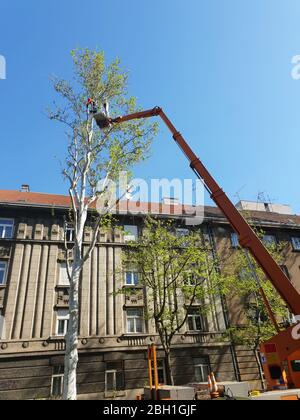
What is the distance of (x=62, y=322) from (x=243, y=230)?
1550 cm

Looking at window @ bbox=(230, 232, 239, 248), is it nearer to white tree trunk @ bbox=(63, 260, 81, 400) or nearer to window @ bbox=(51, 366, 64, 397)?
window @ bbox=(51, 366, 64, 397)

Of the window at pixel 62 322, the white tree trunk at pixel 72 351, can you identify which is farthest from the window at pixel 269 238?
the white tree trunk at pixel 72 351

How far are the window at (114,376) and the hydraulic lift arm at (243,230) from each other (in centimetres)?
1452

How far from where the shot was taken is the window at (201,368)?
20.7 meters

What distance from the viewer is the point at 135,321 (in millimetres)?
21531

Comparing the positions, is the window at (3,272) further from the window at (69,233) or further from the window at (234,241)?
the window at (234,241)

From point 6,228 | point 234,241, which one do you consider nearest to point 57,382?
point 6,228

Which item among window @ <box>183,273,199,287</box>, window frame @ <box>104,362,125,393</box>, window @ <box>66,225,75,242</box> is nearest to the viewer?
window frame @ <box>104,362,125,393</box>

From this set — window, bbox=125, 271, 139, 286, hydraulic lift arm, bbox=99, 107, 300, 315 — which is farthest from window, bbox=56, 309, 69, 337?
hydraulic lift arm, bbox=99, 107, 300, 315

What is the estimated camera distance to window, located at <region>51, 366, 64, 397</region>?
717 inches

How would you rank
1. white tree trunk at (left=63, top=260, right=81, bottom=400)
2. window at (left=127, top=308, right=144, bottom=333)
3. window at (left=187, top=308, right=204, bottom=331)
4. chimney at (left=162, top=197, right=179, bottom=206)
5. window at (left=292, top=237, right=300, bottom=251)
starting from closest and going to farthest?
1. white tree trunk at (left=63, top=260, right=81, bottom=400)
2. window at (left=127, top=308, right=144, bottom=333)
3. window at (left=187, top=308, right=204, bottom=331)
4. window at (left=292, top=237, right=300, bottom=251)
5. chimney at (left=162, top=197, right=179, bottom=206)

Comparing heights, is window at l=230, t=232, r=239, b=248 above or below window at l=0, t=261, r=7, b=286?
above
